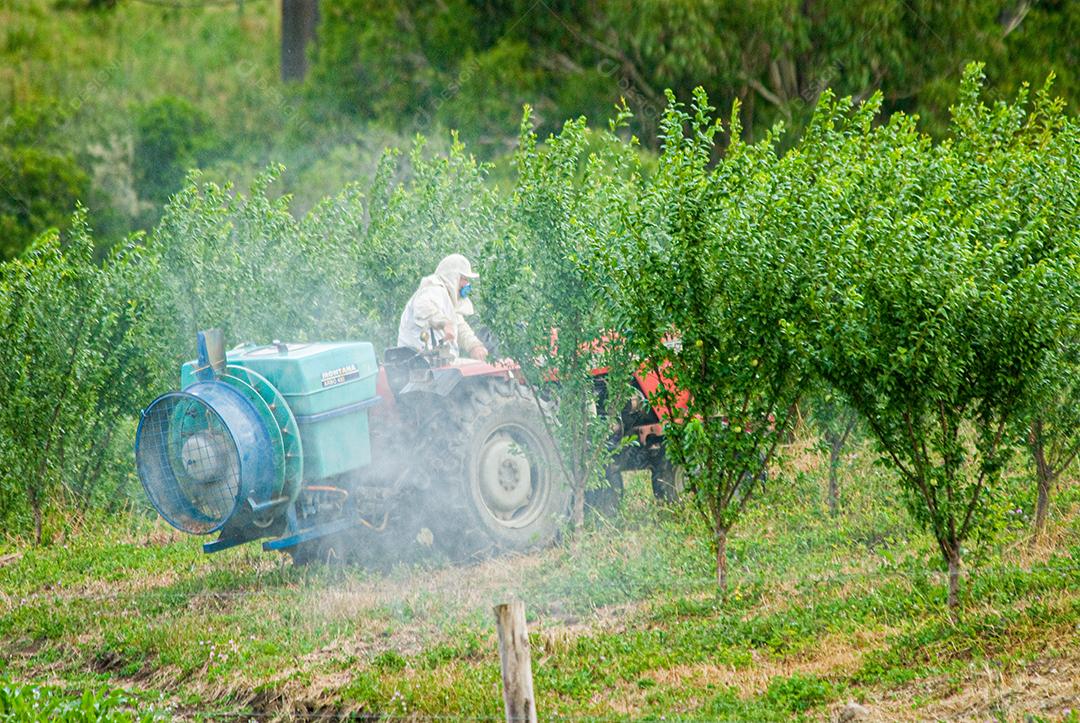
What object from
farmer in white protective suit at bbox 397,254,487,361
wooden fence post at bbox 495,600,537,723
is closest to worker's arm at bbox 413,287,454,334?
farmer in white protective suit at bbox 397,254,487,361

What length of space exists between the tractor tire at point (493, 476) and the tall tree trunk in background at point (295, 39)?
2527 centimetres

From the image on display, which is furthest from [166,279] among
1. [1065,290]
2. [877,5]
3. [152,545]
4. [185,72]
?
[185,72]

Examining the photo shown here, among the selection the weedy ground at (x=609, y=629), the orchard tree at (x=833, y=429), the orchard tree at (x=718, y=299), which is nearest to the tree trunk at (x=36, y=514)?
the weedy ground at (x=609, y=629)

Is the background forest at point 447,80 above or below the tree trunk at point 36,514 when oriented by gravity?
above

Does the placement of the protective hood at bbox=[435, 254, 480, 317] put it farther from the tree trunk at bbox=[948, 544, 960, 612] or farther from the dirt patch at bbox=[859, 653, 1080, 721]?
the dirt patch at bbox=[859, 653, 1080, 721]

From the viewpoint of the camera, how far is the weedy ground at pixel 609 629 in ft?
21.4

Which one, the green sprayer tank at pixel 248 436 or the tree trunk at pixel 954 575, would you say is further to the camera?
the green sprayer tank at pixel 248 436

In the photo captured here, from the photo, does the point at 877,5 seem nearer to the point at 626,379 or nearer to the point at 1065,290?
the point at 626,379

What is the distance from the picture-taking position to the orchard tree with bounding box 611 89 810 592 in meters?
7.63

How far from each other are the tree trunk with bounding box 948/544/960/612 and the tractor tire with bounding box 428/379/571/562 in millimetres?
2920

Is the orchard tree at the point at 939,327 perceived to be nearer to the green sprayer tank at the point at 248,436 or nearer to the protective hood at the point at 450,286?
the protective hood at the point at 450,286

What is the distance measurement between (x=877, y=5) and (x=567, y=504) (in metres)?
12.3

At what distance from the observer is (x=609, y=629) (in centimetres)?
774

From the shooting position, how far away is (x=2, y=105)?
118ft
